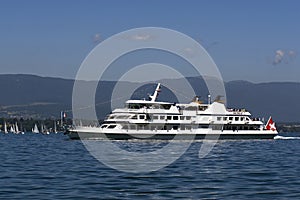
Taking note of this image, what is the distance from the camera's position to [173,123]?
101188mm

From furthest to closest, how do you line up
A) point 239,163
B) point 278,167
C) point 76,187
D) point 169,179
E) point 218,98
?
point 218,98 < point 239,163 < point 278,167 < point 169,179 < point 76,187

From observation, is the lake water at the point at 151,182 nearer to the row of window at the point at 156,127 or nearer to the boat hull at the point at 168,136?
the boat hull at the point at 168,136

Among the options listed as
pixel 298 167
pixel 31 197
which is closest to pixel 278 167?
pixel 298 167

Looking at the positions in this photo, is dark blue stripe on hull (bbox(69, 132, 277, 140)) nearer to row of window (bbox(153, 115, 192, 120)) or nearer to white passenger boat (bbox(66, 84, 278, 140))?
white passenger boat (bbox(66, 84, 278, 140))

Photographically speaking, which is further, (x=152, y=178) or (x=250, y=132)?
(x=250, y=132)

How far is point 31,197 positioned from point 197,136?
252 ft

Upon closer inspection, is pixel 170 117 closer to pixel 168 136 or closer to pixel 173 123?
pixel 173 123

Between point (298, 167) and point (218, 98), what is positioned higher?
point (218, 98)

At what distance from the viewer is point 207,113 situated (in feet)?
346

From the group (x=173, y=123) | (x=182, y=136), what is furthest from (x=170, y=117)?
(x=182, y=136)

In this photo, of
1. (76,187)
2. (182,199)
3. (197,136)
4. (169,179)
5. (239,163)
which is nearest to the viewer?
(182,199)

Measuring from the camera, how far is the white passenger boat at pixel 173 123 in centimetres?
9644

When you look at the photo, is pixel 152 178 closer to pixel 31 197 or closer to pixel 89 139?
pixel 31 197

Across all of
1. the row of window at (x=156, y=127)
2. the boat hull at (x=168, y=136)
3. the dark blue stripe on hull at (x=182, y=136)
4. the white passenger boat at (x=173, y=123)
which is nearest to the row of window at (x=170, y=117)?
the white passenger boat at (x=173, y=123)
